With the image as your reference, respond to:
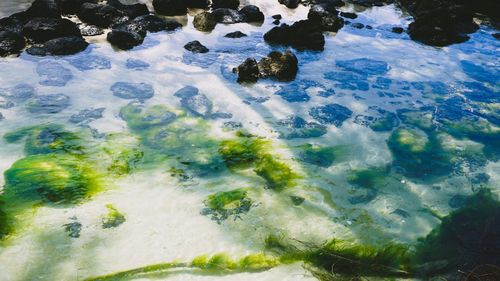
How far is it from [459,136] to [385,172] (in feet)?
6.24

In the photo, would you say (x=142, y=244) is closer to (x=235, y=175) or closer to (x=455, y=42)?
(x=235, y=175)

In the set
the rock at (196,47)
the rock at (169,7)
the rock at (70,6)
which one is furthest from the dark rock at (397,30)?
the rock at (70,6)

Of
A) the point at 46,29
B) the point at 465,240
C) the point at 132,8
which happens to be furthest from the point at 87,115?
the point at 465,240

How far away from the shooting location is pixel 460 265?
395 cm

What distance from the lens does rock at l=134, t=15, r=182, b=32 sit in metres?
9.77

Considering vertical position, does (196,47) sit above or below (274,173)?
above

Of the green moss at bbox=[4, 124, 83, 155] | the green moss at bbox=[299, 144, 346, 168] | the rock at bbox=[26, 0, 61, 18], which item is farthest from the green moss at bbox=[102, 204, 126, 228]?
the rock at bbox=[26, 0, 61, 18]

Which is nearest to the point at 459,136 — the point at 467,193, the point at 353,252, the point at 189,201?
the point at 467,193

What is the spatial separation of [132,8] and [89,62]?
308cm

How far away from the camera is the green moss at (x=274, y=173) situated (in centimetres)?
500

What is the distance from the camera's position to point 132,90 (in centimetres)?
706

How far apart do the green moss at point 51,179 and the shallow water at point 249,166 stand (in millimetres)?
168

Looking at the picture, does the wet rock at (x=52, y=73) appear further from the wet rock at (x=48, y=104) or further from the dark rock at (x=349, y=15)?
the dark rock at (x=349, y=15)

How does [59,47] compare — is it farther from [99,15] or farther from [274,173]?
[274,173]
